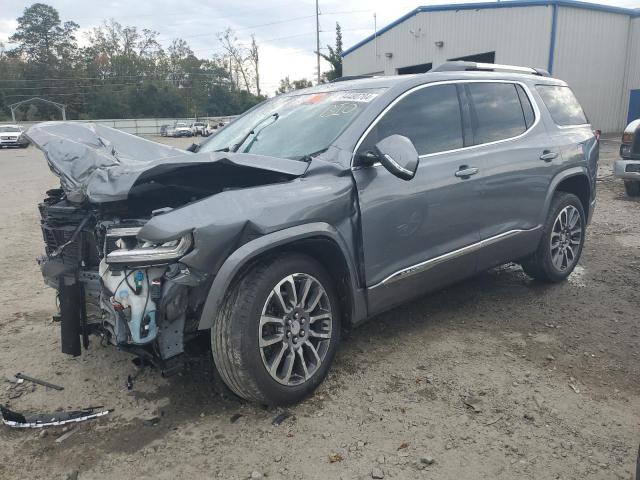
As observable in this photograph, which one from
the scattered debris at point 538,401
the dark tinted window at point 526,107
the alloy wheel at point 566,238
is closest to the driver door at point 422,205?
the dark tinted window at point 526,107

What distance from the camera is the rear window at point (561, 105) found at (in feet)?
16.0

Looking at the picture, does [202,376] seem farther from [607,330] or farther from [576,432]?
[607,330]

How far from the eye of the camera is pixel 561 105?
5035 millimetres

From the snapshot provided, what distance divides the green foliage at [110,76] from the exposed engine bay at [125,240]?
6995cm

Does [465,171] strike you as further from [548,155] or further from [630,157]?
[630,157]

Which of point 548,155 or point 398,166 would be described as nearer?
point 398,166

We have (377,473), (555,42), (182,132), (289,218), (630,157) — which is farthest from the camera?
(182,132)

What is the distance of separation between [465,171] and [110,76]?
8458 cm

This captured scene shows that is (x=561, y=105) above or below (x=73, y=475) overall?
above

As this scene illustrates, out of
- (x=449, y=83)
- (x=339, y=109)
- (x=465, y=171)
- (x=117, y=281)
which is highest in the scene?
(x=449, y=83)

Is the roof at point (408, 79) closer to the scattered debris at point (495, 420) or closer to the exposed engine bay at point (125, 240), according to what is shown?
the exposed engine bay at point (125, 240)

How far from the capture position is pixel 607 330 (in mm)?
4109

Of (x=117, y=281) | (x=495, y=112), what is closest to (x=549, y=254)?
(x=495, y=112)

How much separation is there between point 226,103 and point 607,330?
256 ft
